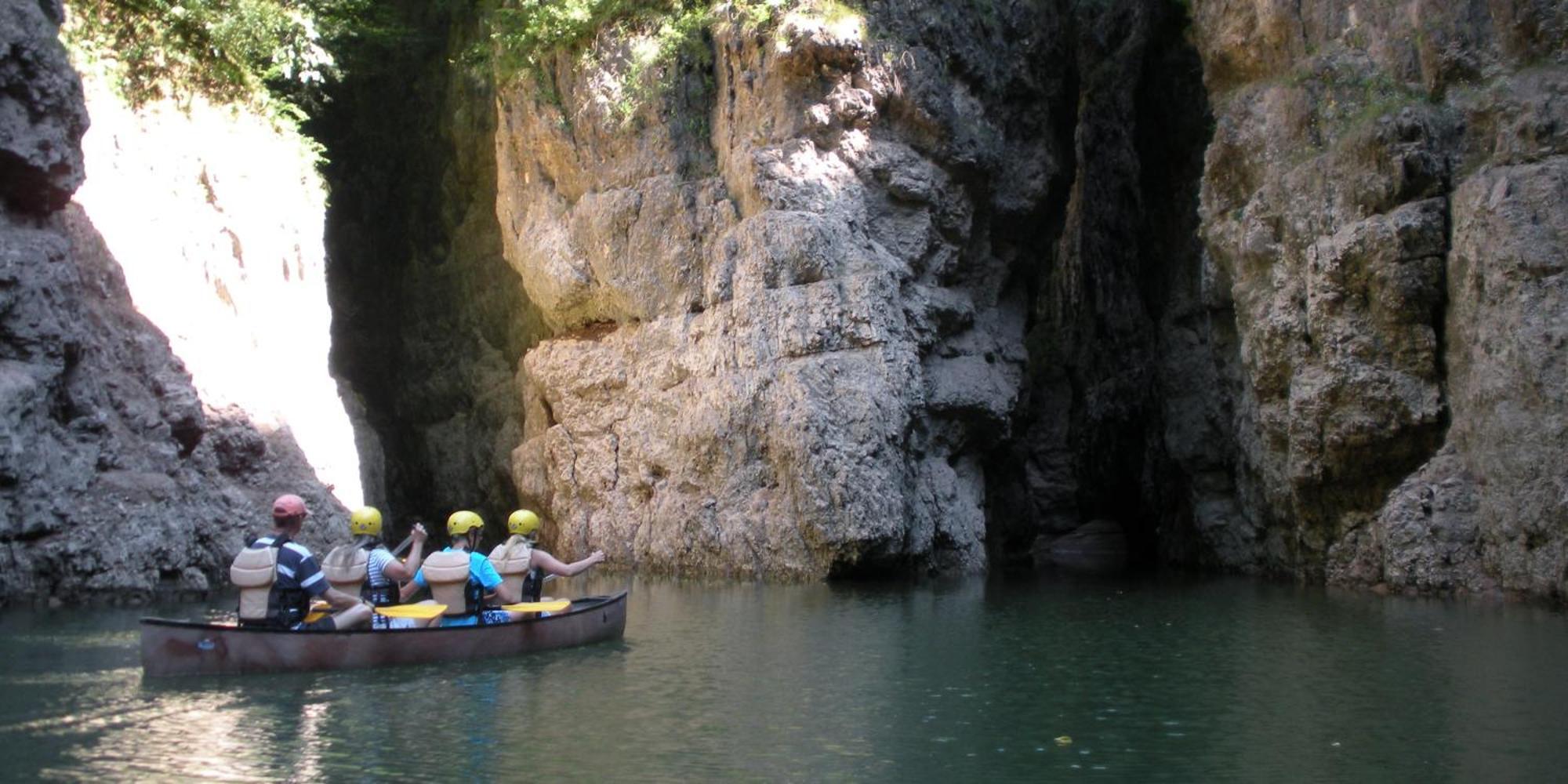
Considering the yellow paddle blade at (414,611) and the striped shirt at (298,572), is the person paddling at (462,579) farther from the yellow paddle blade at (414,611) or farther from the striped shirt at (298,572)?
the striped shirt at (298,572)

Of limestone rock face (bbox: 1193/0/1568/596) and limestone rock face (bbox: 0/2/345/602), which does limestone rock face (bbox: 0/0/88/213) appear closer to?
limestone rock face (bbox: 0/2/345/602)

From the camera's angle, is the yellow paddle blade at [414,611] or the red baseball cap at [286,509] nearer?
the red baseball cap at [286,509]

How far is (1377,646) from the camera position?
13109mm

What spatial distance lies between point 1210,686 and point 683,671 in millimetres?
4217

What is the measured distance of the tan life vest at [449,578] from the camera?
13.1m

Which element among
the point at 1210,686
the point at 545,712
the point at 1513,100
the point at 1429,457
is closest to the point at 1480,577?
the point at 1429,457

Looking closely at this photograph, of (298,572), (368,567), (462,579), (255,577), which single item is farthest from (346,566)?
(298,572)

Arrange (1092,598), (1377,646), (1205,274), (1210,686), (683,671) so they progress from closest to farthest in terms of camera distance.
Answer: (1210,686) → (683,671) → (1377,646) → (1092,598) → (1205,274)

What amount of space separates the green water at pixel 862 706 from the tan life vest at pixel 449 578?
107cm

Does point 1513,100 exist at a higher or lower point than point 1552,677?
higher

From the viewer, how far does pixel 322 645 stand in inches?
448

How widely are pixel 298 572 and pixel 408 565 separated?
2.17 m

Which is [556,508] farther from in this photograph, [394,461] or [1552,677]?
[1552,677]

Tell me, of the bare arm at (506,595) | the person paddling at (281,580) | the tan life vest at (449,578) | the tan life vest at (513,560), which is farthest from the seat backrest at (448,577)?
the person paddling at (281,580)
